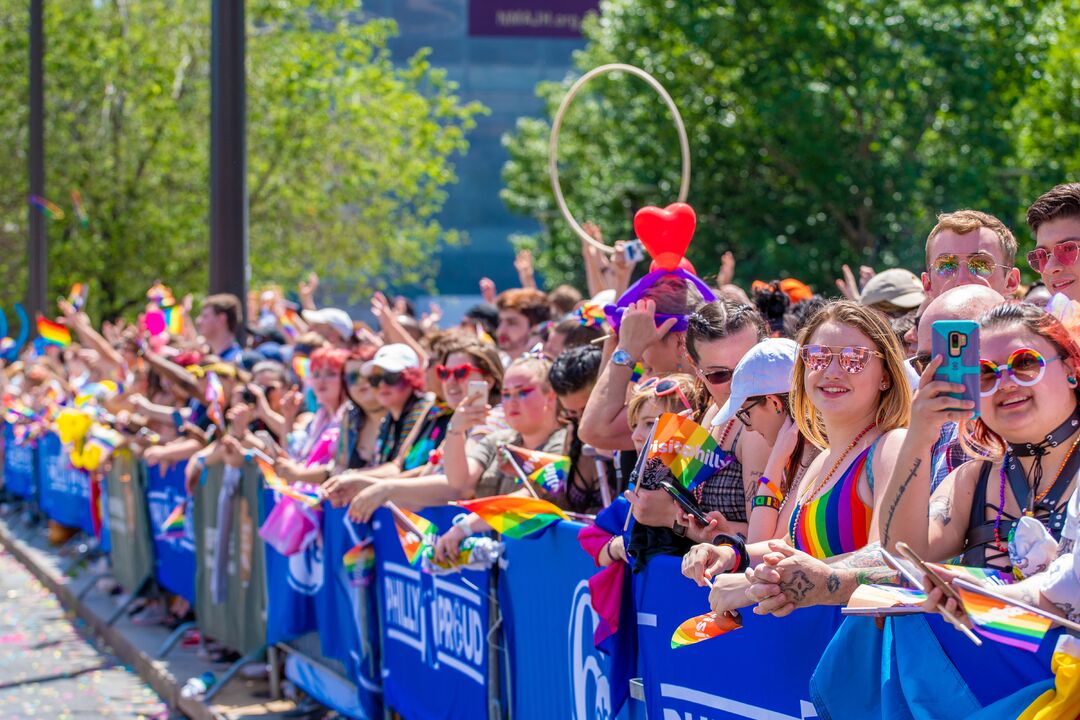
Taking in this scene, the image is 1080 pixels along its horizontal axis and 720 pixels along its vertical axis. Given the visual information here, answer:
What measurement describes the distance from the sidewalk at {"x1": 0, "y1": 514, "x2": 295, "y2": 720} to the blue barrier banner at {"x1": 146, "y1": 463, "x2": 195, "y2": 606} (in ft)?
1.32

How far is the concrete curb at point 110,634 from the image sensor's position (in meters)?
8.07

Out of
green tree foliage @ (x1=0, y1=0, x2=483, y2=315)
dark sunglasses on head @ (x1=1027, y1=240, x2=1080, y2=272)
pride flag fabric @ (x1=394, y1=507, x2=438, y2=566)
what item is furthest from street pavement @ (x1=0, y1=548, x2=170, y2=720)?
green tree foliage @ (x1=0, y1=0, x2=483, y2=315)

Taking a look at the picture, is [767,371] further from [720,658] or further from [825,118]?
[825,118]

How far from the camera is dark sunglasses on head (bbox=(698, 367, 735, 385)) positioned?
4.27 m

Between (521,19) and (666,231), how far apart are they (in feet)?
174

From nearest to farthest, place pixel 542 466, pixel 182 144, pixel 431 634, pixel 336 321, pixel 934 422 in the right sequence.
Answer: pixel 934 422 < pixel 542 466 < pixel 431 634 < pixel 336 321 < pixel 182 144

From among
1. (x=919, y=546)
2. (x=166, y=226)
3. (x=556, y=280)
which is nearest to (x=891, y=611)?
(x=919, y=546)

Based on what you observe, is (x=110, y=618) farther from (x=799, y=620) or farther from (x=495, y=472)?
(x=799, y=620)

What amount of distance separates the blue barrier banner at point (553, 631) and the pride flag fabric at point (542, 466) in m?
0.29

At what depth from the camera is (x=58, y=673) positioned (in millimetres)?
9336

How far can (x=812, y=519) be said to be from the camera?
11.4 feet

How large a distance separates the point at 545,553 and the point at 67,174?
74.4 feet

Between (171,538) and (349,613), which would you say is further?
(171,538)

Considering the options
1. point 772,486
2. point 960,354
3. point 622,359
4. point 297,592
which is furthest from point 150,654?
point 960,354
